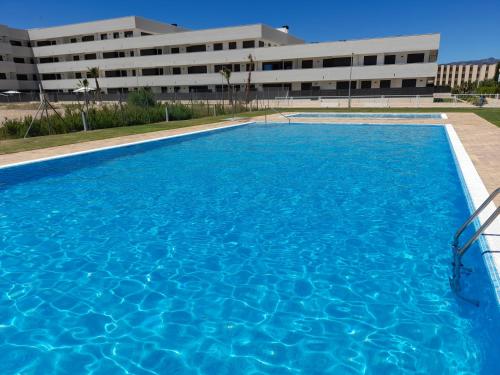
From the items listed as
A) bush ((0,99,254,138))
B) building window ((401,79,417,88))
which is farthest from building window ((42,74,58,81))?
building window ((401,79,417,88))

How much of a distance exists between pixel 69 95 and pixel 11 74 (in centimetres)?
1231

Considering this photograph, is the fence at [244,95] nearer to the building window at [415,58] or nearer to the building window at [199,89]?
the building window at [199,89]

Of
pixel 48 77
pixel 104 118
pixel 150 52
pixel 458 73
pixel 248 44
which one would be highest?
pixel 248 44

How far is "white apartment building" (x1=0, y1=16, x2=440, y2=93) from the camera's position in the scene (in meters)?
41.7

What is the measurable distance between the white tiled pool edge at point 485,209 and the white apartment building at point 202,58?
33.7m

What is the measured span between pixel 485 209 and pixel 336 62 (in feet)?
141

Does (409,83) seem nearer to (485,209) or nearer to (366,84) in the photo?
(366,84)

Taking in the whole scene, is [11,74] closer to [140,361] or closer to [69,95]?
[69,95]

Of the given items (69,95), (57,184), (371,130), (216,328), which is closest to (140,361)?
(216,328)

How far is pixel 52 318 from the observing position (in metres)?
4.05

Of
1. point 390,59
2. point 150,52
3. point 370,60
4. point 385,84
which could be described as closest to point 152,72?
point 150,52

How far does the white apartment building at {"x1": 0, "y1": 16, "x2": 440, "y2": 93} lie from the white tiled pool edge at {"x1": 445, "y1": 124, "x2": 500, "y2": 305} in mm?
33703

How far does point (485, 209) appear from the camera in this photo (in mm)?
5891

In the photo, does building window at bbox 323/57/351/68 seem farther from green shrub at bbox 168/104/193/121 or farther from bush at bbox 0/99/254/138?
green shrub at bbox 168/104/193/121
